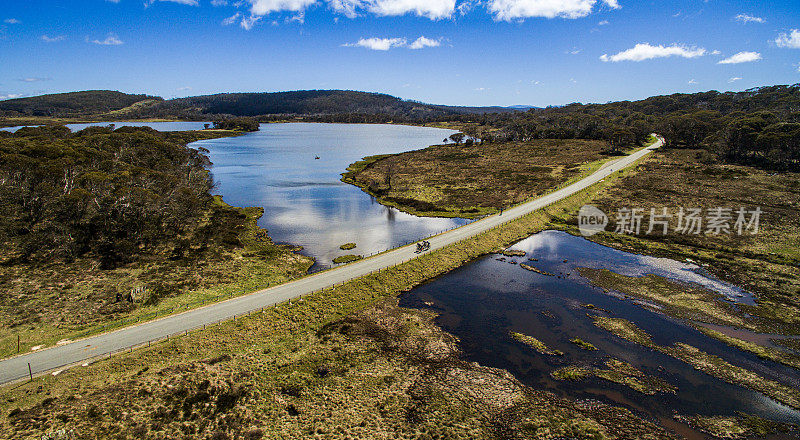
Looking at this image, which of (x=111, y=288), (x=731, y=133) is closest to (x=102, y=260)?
(x=111, y=288)

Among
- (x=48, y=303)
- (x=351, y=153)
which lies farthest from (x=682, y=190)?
(x=351, y=153)

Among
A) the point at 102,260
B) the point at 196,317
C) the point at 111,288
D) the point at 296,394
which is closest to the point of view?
the point at 296,394

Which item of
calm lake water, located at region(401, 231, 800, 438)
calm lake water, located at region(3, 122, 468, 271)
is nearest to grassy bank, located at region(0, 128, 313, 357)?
calm lake water, located at region(3, 122, 468, 271)

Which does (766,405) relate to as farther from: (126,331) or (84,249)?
(84,249)

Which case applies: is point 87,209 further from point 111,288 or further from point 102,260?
point 111,288

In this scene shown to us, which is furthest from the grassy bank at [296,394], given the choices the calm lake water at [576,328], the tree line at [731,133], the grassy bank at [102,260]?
the tree line at [731,133]

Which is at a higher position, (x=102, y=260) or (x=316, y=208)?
(x=316, y=208)
